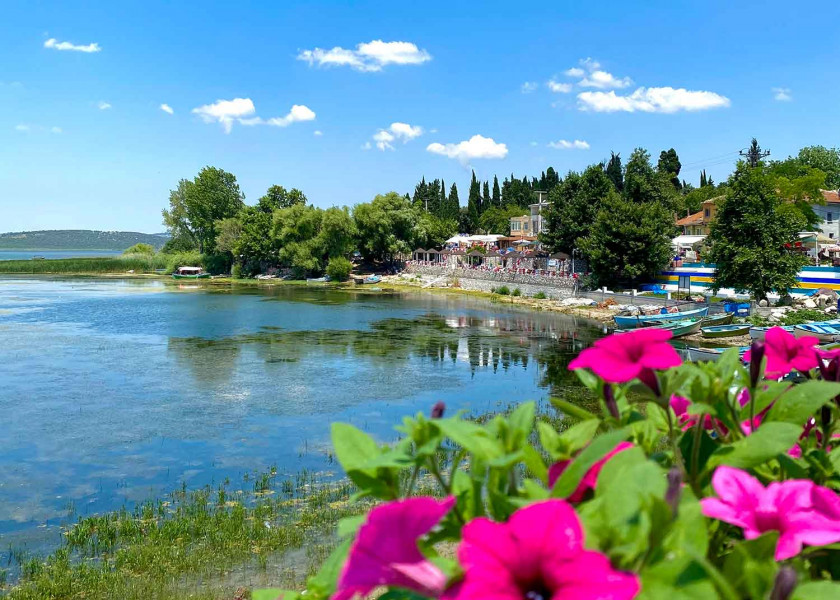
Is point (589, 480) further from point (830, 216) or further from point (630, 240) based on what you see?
point (830, 216)

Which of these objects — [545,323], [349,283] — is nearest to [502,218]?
[349,283]

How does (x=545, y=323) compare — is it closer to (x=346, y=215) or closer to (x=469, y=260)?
(x=469, y=260)

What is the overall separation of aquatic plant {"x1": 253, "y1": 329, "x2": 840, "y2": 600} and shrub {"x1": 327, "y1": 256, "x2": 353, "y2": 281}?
70942 millimetres

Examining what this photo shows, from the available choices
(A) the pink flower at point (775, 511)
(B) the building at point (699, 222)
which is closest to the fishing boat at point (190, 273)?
(B) the building at point (699, 222)

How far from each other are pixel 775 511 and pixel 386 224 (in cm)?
7241

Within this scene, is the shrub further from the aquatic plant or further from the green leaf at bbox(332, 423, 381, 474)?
the green leaf at bbox(332, 423, 381, 474)

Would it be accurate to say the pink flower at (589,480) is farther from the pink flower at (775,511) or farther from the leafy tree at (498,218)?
the leafy tree at (498,218)

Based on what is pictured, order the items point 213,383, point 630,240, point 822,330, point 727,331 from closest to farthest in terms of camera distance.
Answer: point 213,383, point 822,330, point 727,331, point 630,240

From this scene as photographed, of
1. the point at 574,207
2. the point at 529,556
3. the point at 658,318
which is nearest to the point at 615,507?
the point at 529,556

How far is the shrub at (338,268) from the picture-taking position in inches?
2835

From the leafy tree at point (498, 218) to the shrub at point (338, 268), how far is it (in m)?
30.5

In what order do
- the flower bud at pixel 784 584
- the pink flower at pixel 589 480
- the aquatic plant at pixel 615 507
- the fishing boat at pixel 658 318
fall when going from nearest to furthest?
the flower bud at pixel 784 584 → the aquatic plant at pixel 615 507 → the pink flower at pixel 589 480 → the fishing boat at pixel 658 318

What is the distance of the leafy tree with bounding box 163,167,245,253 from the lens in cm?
9700

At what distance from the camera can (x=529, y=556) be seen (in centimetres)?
92
